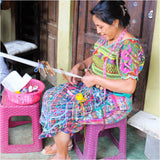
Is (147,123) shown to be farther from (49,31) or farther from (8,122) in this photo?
(49,31)

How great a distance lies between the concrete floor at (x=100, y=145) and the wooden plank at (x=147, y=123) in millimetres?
361

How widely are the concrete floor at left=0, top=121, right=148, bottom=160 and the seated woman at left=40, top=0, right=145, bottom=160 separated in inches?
12.2

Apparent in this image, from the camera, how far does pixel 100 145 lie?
2301 millimetres

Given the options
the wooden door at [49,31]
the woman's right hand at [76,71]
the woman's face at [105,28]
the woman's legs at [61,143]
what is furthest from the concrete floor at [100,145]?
the wooden door at [49,31]

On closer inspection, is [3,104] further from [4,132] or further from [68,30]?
[68,30]

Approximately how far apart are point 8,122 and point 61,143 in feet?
1.80

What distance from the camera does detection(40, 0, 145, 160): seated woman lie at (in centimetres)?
166

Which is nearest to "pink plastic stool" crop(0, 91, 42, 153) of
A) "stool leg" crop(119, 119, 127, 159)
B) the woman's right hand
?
the woman's right hand

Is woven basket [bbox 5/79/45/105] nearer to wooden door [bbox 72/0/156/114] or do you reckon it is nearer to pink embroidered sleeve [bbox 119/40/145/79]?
pink embroidered sleeve [bbox 119/40/145/79]

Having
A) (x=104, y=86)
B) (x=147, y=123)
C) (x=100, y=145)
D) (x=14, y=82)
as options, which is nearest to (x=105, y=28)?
(x=104, y=86)

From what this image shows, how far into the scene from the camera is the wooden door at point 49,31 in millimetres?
3410

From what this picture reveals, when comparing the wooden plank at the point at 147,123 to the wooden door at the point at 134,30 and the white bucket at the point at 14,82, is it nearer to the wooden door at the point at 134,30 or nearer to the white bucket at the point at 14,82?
the wooden door at the point at 134,30

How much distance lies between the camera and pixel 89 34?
2.78m

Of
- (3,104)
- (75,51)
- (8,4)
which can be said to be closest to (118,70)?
(3,104)
